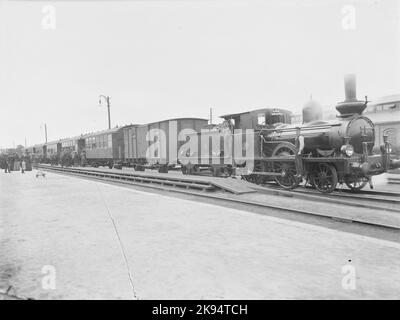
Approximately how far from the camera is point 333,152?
1029 cm

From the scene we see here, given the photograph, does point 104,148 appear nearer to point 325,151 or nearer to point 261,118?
point 261,118

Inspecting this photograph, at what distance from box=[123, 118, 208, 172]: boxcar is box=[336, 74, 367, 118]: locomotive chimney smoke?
927 centimetres

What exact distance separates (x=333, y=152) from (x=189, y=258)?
723cm

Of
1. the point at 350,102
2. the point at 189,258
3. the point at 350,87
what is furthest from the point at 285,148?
the point at 189,258

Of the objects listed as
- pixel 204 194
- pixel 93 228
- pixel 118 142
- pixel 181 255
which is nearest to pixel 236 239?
pixel 181 255

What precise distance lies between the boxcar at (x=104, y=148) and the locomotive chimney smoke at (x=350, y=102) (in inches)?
724

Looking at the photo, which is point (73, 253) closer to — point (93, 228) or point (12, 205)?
point (93, 228)

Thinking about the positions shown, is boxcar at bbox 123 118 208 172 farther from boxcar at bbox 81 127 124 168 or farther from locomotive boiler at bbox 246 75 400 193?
locomotive boiler at bbox 246 75 400 193

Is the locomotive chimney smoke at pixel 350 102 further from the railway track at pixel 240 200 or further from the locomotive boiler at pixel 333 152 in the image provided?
the railway track at pixel 240 200

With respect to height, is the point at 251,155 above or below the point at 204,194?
above

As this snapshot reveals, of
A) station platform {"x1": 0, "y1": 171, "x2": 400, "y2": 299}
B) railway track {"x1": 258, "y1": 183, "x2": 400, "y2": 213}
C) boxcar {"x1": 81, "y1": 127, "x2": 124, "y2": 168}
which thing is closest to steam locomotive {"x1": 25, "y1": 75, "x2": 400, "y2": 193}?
railway track {"x1": 258, "y1": 183, "x2": 400, "y2": 213}

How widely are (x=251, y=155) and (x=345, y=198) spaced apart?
12.7 feet

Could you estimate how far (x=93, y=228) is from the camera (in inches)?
252
